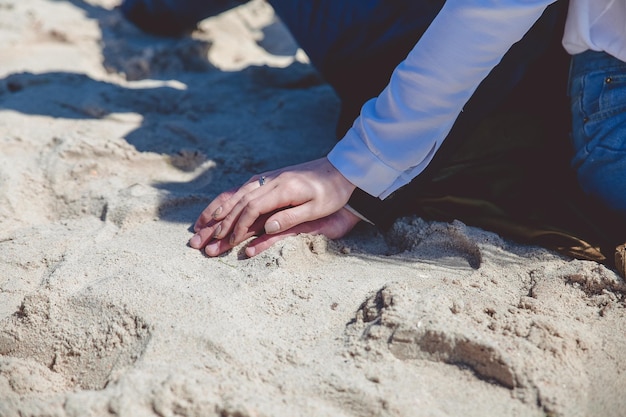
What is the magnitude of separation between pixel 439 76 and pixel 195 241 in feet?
2.22

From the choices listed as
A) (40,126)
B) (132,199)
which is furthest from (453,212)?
(40,126)

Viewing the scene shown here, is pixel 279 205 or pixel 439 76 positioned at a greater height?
pixel 439 76

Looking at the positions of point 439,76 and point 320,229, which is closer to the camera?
point 439,76

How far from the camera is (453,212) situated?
5.46ft

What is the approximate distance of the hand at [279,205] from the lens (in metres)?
1.53

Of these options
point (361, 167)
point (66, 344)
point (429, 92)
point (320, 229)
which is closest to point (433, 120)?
point (429, 92)

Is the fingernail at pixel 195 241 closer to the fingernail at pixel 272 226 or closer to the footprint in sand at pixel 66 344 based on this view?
the fingernail at pixel 272 226

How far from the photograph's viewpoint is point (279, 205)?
155 centimetres

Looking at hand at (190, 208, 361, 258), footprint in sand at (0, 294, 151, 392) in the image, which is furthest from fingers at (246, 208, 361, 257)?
footprint in sand at (0, 294, 151, 392)

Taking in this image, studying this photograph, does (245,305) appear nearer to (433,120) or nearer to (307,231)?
(307,231)

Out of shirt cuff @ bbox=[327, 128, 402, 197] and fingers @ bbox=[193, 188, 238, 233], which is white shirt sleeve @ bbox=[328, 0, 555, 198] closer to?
shirt cuff @ bbox=[327, 128, 402, 197]

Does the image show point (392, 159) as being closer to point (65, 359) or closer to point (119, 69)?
point (65, 359)

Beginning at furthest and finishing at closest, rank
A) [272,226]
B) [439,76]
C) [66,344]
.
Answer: [272,226], [439,76], [66,344]

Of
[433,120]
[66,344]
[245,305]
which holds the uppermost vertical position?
[433,120]
